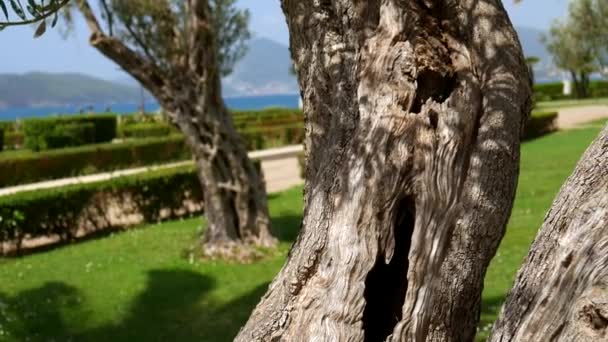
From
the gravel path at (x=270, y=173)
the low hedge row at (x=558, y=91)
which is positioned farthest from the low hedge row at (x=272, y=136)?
the low hedge row at (x=558, y=91)

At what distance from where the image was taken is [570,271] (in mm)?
2197

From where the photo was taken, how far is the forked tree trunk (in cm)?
278

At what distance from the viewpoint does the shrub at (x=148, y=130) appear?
99.4ft

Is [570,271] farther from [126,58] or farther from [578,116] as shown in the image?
[578,116]

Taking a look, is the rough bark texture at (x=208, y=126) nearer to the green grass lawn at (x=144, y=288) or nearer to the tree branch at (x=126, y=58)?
the tree branch at (x=126, y=58)

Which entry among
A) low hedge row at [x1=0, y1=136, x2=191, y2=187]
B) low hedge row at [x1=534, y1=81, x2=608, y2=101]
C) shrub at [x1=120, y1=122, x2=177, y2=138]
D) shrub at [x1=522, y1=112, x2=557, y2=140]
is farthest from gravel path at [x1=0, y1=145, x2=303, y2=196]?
low hedge row at [x1=534, y1=81, x2=608, y2=101]

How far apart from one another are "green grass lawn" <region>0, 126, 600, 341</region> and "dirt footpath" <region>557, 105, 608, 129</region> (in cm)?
2001

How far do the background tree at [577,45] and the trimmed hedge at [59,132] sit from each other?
24.1 m

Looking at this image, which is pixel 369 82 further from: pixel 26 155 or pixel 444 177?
pixel 26 155

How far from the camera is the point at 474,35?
2973 mm

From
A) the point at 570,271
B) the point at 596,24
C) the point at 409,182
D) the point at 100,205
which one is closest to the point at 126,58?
the point at 100,205

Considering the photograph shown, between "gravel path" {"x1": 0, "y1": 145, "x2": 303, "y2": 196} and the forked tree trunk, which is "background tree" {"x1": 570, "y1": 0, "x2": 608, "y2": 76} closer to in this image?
"gravel path" {"x1": 0, "y1": 145, "x2": 303, "y2": 196}

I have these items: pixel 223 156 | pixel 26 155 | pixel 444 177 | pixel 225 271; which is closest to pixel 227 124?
pixel 223 156

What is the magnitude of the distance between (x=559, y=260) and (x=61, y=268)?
8.83 m
